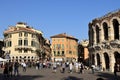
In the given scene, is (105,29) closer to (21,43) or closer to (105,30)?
(105,30)

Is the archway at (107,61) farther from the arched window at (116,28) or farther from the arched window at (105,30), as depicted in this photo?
the arched window at (116,28)

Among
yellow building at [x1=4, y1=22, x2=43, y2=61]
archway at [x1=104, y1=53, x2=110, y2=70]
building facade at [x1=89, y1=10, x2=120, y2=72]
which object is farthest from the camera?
yellow building at [x1=4, y1=22, x2=43, y2=61]

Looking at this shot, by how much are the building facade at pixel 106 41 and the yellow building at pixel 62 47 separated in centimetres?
4759

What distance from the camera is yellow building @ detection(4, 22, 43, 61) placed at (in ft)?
273

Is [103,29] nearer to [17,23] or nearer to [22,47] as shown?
[22,47]

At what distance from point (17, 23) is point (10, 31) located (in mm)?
8242

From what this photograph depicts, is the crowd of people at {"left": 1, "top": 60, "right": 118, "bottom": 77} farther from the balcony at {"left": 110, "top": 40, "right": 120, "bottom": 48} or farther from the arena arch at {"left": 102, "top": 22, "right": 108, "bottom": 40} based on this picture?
the arena arch at {"left": 102, "top": 22, "right": 108, "bottom": 40}

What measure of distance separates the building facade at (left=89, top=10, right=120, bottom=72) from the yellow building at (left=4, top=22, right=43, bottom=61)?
32771mm

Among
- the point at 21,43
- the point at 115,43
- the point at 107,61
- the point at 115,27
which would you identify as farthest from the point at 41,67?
the point at 21,43

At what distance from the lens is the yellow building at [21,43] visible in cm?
8322

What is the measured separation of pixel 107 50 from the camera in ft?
157

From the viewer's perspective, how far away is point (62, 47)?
101062 millimetres

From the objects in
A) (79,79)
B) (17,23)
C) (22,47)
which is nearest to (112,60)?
(79,79)

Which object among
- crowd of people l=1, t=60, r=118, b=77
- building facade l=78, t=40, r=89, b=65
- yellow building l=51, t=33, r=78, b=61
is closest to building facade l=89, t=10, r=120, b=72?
crowd of people l=1, t=60, r=118, b=77
